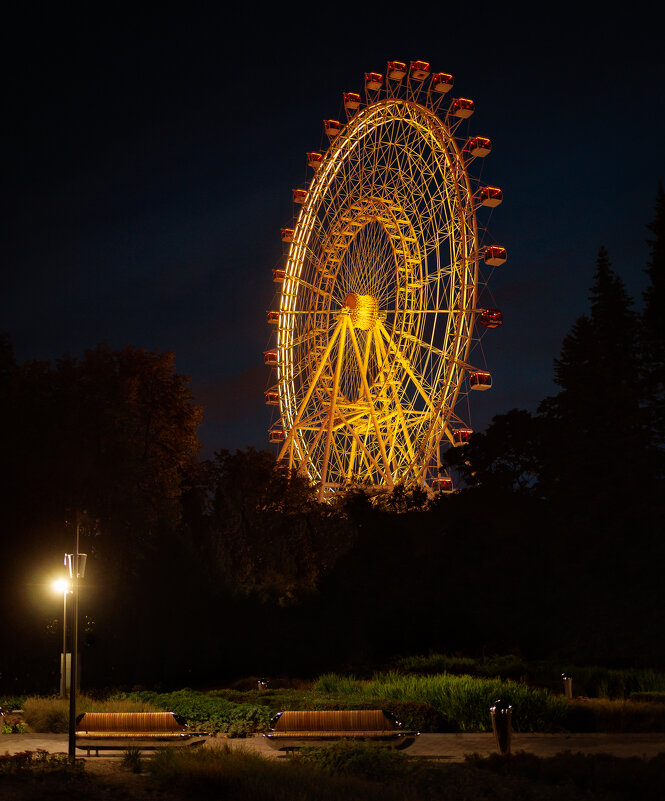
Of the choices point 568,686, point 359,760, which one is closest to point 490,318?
point 568,686

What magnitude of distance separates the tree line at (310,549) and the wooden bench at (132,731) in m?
9.41

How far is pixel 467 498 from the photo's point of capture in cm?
4175

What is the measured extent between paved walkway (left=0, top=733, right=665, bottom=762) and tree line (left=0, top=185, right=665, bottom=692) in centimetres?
843

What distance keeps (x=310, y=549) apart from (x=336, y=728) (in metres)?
27.3

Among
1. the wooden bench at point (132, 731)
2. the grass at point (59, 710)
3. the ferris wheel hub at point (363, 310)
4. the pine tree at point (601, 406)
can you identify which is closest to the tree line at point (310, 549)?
the pine tree at point (601, 406)

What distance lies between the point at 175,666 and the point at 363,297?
2102cm

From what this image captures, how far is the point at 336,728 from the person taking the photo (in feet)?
51.3

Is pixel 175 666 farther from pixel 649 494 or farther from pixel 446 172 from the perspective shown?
pixel 446 172

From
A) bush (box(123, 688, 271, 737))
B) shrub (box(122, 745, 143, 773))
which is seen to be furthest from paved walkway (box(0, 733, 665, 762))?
shrub (box(122, 745, 143, 773))

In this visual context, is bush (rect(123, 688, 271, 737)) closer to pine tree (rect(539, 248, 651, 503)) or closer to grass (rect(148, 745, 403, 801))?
grass (rect(148, 745, 403, 801))

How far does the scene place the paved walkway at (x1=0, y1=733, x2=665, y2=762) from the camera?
15.8m

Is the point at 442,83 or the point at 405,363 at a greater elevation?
the point at 442,83

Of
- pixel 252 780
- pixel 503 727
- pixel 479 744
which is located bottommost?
pixel 479 744

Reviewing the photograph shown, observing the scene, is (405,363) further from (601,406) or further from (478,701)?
(478,701)
